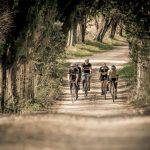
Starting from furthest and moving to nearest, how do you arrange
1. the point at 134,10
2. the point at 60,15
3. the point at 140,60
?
the point at 60,15 < the point at 140,60 < the point at 134,10

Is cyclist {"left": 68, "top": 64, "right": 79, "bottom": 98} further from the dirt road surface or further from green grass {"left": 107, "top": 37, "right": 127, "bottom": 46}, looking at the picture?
green grass {"left": 107, "top": 37, "right": 127, "bottom": 46}

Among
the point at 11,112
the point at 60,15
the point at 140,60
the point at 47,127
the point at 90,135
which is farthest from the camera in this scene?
the point at 60,15

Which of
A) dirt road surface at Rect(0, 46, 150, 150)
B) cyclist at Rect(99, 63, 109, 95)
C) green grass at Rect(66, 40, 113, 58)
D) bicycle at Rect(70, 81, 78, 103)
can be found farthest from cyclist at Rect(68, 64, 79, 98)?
green grass at Rect(66, 40, 113, 58)

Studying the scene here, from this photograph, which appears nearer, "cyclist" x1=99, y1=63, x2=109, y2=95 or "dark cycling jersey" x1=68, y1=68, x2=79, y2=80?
"dark cycling jersey" x1=68, y1=68, x2=79, y2=80

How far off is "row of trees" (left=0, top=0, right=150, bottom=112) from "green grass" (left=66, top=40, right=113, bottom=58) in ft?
66.2

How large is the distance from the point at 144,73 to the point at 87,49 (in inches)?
1302

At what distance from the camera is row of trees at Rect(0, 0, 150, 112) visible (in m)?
19.0

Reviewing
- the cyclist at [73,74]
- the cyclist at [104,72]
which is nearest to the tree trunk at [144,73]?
the cyclist at [104,72]

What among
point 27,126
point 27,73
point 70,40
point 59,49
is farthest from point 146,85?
point 70,40

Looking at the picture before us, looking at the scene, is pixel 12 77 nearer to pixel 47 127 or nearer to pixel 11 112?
pixel 11 112

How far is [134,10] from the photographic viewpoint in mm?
20375

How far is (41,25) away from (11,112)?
3.85 m

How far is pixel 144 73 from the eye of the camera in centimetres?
2067

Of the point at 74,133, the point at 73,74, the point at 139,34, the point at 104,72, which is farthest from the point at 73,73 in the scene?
the point at 74,133
